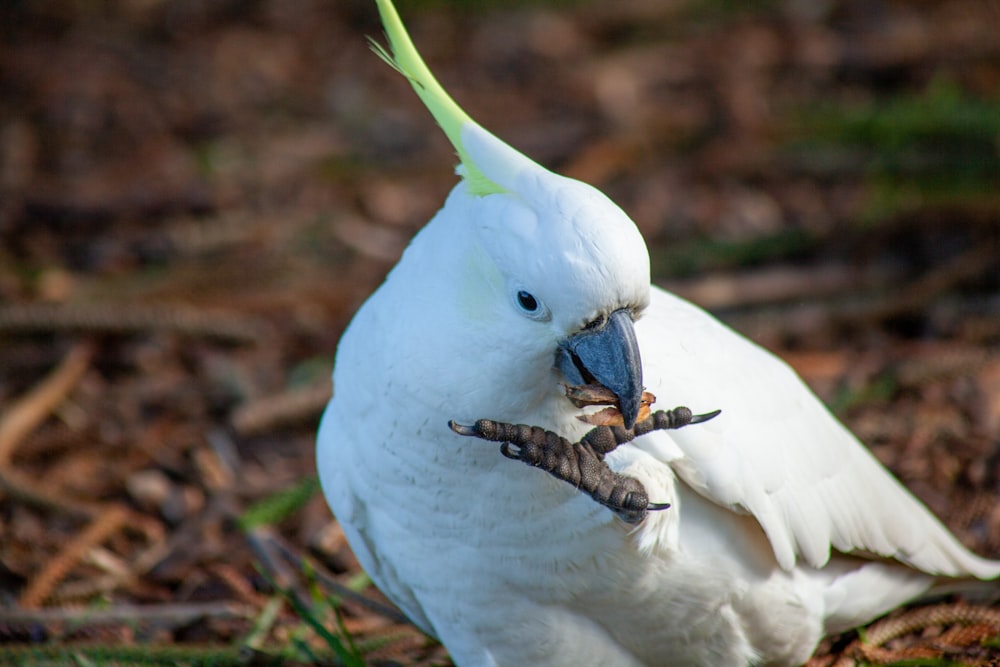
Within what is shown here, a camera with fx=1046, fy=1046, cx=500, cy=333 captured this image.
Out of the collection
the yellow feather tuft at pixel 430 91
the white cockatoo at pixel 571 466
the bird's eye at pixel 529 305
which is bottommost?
the white cockatoo at pixel 571 466

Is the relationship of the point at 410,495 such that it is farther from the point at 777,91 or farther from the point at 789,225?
the point at 777,91

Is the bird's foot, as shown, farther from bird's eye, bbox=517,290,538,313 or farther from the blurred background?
A: the blurred background

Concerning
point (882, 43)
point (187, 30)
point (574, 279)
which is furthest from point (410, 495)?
point (187, 30)

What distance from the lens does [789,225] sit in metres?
5.04

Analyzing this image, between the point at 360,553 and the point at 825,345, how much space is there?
232 centimetres

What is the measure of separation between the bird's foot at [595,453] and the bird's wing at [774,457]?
18cm

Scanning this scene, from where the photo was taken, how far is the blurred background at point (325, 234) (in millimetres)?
3352

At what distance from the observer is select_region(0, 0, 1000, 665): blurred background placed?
3352mm

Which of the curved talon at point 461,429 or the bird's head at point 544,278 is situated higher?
the bird's head at point 544,278

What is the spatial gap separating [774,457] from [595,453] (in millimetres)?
552

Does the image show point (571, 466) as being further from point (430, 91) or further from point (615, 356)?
point (430, 91)

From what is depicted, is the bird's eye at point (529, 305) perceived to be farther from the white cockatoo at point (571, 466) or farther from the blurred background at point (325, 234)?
the blurred background at point (325, 234)

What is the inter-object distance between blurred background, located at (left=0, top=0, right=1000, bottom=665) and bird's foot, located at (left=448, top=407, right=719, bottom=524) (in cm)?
88

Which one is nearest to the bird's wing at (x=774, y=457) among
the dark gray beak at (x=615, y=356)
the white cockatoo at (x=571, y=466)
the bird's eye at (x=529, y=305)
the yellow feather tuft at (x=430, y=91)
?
the white cockatoo at (x=571, y=466)
